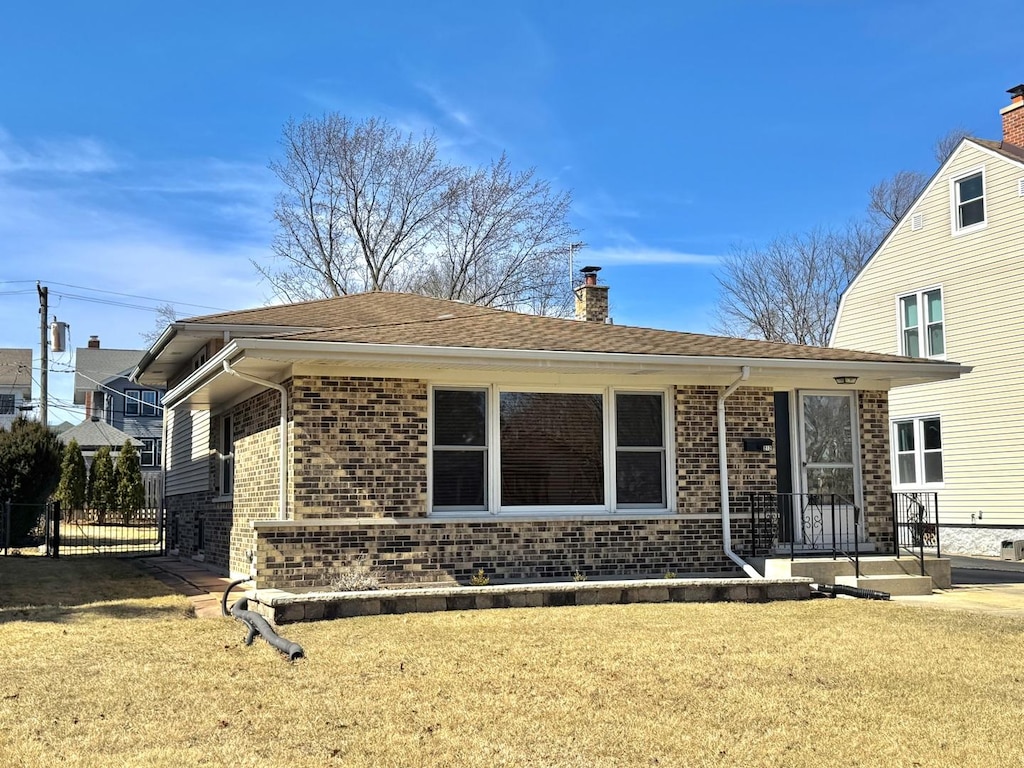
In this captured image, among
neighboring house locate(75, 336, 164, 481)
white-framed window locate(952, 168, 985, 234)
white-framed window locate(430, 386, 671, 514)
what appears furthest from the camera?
neighboring house locate(75, 336, 164, 481)

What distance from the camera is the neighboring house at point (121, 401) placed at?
48.7 m

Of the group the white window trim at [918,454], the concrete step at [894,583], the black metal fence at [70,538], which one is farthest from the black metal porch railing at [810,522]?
the black metal fence at [70,538]

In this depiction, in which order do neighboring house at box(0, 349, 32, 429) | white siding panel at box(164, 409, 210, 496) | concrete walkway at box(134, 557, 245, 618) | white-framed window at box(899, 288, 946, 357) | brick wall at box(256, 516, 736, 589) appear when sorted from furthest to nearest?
neighboring house at box(0, 349, 32, 429) < white-framed window at box(899, 288, 946, 357) < white siding panel at box(164, 409, 210, 496) < brick wall at box(256, 516, 736, 589) < concrete walkway at box(134, 557, 245, 618)

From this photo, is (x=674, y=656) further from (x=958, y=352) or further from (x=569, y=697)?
(x=958, y=352)

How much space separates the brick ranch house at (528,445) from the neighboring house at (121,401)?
38.1m

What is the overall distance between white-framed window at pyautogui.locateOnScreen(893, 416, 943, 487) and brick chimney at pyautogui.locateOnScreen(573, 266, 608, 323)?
903 centimetres

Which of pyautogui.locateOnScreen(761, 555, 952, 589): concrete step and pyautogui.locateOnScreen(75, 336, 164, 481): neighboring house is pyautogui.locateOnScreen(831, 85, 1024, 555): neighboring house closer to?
pyautogui.locateOnScreen(761, 555, 952, 589): concrete step

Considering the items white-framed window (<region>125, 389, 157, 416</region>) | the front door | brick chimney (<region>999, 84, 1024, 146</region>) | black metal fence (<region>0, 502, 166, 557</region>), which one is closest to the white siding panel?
black metal fence (<region>0, 502, 166, 557</region>)

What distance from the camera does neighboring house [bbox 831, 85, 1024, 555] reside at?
1817cm

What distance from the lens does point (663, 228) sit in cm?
2773

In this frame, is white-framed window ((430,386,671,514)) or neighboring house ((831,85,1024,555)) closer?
white-framed window ((430,386,671,514))

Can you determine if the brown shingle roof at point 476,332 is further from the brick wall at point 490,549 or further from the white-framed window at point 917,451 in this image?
the white-framed window at point 917,451

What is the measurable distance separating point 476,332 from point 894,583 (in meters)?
5.51

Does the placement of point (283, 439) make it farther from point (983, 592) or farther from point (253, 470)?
point (983, 592)
